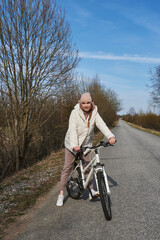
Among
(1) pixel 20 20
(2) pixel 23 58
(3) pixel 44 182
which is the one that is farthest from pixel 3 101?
(3) pixel 44 182

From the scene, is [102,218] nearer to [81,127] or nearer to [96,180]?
[96,180]

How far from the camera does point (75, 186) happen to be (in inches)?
170

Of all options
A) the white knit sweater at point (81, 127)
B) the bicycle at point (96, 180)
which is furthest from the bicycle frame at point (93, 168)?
the white knit sweater at point (81, 127)

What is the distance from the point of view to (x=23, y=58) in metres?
7.97

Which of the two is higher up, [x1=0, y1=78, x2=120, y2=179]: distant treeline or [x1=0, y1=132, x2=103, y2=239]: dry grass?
[x1=0, y1=78, x2=120, y2=179]: distant treeline

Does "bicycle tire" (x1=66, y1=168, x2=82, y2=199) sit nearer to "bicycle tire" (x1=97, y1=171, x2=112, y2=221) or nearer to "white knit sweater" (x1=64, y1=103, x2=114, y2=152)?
"white knit sweater" (x1=64, y1=103, x2=114, y2=152)

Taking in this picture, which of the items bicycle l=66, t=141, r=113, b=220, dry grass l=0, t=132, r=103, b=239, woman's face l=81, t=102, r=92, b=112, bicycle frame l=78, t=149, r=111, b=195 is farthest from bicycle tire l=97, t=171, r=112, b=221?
dry grass l=0, t=132, r=103, b=239

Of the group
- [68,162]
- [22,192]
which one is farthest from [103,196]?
[22,192]

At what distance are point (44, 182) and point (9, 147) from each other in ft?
9.91

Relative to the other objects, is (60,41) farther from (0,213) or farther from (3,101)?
(0,213)

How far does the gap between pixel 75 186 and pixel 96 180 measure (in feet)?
3.12

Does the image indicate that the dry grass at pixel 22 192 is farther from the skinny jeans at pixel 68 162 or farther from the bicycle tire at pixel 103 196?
the bicycle tire at pixel 103 196

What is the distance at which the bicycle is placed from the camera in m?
3.37

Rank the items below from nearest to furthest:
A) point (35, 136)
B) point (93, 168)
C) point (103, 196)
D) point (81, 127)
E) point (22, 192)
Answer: point (103, 196), point (93, 168), point (81, 127), point (22, 192), point (35, 136)
